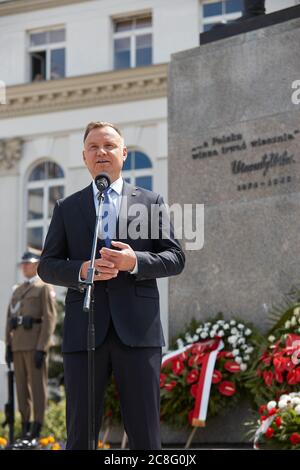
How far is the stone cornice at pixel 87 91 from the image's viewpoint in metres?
26.2

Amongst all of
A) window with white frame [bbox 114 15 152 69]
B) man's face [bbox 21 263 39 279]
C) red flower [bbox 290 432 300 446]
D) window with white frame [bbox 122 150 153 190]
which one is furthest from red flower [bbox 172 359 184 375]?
window with white frame [bbox 114 15 152 69]

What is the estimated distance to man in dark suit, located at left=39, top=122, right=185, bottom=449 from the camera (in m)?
3.50

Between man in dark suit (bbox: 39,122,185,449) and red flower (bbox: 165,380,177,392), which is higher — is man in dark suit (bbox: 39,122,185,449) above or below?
above

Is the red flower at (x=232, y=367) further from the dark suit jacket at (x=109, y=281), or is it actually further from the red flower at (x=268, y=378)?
the dark suit jacket at (x=109, y=281)

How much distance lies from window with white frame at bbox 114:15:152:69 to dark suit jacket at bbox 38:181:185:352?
23.6m

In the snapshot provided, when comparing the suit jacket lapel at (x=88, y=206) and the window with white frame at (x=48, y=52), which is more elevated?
the window with white frame at (x=48, y=52)

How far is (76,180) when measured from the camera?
26.7 metres

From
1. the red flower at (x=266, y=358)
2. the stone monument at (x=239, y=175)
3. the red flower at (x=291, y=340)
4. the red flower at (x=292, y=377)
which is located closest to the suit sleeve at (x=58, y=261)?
the red flower at (x=292, y=377)

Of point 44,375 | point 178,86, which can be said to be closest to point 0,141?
point 44,375

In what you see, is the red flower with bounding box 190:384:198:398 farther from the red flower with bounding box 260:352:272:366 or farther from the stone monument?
the red flower with bounding box 260:352:272:366

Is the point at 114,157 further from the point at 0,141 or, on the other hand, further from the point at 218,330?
the point at 0,141

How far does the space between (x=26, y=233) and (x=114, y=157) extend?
24146mm

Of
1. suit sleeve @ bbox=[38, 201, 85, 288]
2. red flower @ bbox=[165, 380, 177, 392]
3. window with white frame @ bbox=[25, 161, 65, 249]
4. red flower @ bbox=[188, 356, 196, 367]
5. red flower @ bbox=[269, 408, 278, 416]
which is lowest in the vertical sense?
red flower @ bbox=[269, 408, 278, 416]

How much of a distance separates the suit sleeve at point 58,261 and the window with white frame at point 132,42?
23.6 m
